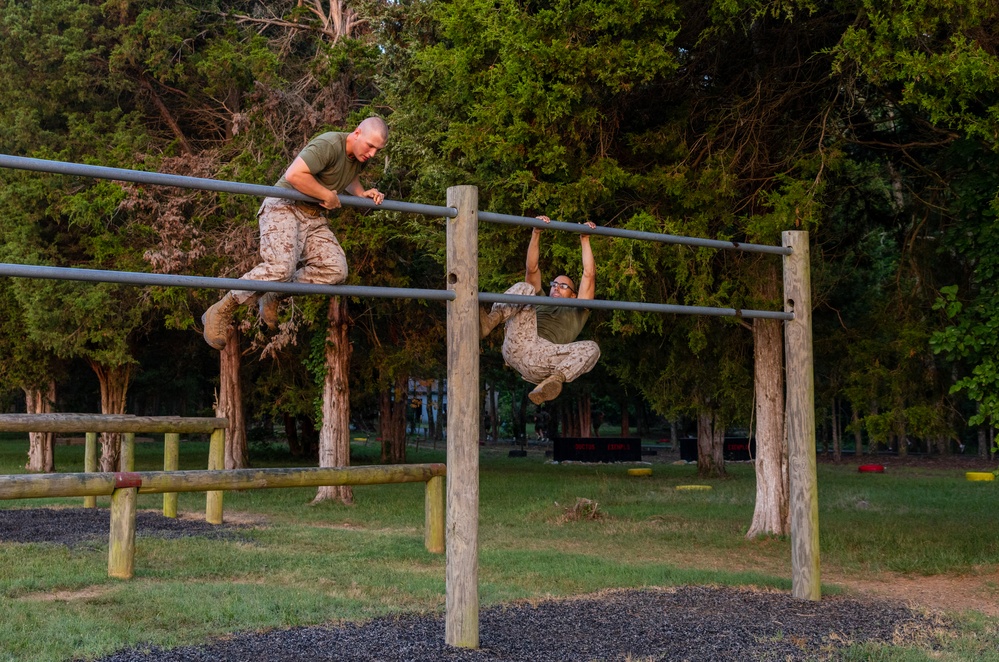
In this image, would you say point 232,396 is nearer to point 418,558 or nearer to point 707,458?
point 418,558

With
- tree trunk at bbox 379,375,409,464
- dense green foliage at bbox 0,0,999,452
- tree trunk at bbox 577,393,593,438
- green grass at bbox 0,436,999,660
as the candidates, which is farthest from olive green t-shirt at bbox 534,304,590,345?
tree trunk at bbox 577,393,593,438

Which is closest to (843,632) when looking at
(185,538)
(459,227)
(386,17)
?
(459,227)

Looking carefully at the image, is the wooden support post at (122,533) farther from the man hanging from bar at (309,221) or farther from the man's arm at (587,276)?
the man's arm at (587,276)

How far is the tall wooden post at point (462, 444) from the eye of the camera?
5336 millimetres

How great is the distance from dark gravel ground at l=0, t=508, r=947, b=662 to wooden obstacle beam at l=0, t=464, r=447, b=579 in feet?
2.86

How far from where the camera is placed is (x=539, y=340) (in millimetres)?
6043

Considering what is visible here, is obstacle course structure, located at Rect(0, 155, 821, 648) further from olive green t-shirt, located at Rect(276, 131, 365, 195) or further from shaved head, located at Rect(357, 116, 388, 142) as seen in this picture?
shaved head, located at Rect(357, 116, 388, 142)

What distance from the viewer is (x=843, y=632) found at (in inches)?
244

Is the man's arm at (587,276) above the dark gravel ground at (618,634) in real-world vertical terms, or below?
above

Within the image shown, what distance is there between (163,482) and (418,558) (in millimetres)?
3771

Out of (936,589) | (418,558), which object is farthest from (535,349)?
(936,589)

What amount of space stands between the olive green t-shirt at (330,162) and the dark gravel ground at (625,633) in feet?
7.77

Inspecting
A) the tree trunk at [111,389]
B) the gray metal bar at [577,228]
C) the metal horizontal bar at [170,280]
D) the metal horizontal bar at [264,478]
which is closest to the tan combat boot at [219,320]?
the metal horizontal bar at [170,280]

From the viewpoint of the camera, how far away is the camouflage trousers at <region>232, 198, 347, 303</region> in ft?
16.3
